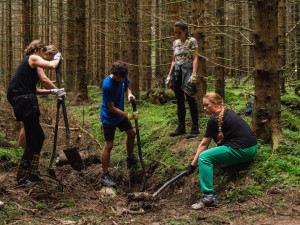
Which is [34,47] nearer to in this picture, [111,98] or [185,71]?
[111,98]

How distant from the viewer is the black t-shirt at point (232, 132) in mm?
4195

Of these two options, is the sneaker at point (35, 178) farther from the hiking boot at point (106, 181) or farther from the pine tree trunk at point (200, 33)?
the pine tree trunk at point (200, 33)

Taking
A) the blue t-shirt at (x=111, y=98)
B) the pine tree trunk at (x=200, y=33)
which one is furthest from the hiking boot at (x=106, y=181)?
the pine tree trunk at (x=200, y=33)

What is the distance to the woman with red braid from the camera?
4098 mm

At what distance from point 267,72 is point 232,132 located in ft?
4.14

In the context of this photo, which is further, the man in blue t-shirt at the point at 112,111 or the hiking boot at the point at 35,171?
the man in blue t-shirt at the point at 112,111

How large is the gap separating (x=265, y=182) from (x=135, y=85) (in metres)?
6.42

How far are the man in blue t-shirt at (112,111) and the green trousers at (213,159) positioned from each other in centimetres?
164

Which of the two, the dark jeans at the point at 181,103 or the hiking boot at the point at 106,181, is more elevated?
the dark jeans at the point at 181,103

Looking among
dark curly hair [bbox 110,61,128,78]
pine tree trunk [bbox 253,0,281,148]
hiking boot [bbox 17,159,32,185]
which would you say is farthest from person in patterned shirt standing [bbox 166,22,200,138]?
hiking boot [bbox 17,159,32,185]

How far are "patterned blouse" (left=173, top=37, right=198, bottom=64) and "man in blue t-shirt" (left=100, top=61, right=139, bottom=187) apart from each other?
122cm

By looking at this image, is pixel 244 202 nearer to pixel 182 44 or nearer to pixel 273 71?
pixel 273 71

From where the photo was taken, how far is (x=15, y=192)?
423cm

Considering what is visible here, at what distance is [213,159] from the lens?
415cm
